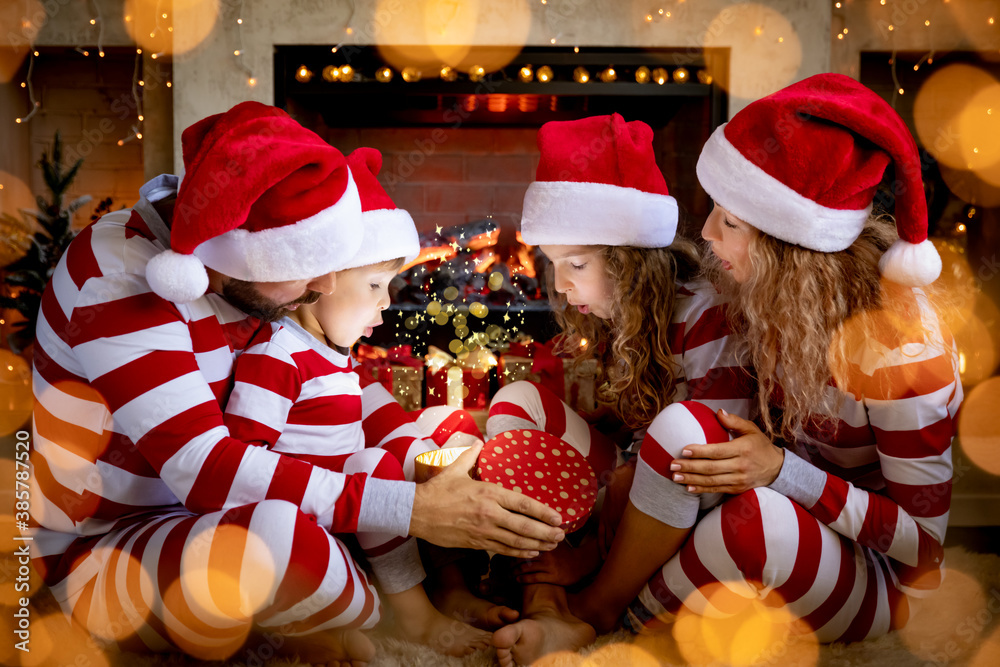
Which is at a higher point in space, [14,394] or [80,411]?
[80,411]

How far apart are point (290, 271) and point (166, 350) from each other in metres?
0.18

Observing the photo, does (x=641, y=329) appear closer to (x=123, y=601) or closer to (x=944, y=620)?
(x=944, y=620)

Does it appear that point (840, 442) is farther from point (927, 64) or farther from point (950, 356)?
point (927, 64)

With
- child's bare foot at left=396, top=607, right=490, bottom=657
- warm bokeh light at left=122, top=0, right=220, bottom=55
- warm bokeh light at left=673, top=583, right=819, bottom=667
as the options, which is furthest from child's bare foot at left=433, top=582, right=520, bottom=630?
warm bokeh light at left=122, top=0, right=220, bottom=55

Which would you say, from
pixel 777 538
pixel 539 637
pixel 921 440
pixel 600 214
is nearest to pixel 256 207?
pixel 600 214

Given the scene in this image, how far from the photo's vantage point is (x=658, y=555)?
38.6 inches

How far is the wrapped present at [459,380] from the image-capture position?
197 centimetres

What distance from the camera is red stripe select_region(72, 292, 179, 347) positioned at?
86cm

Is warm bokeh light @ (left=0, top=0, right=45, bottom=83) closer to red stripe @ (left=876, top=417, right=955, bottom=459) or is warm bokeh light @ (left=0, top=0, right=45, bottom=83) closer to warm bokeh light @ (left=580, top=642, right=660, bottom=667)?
warm bokeh light @ (left=580, top=642, right=660, bottom=667)

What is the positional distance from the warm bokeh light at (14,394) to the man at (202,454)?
1.25m

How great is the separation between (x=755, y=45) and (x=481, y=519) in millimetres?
1653

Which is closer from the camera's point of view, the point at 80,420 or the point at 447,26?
the point at 80,420

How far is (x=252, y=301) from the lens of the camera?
99 cm

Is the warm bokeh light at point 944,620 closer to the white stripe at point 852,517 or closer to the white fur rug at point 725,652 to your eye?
the white fur rug at point 725,652
